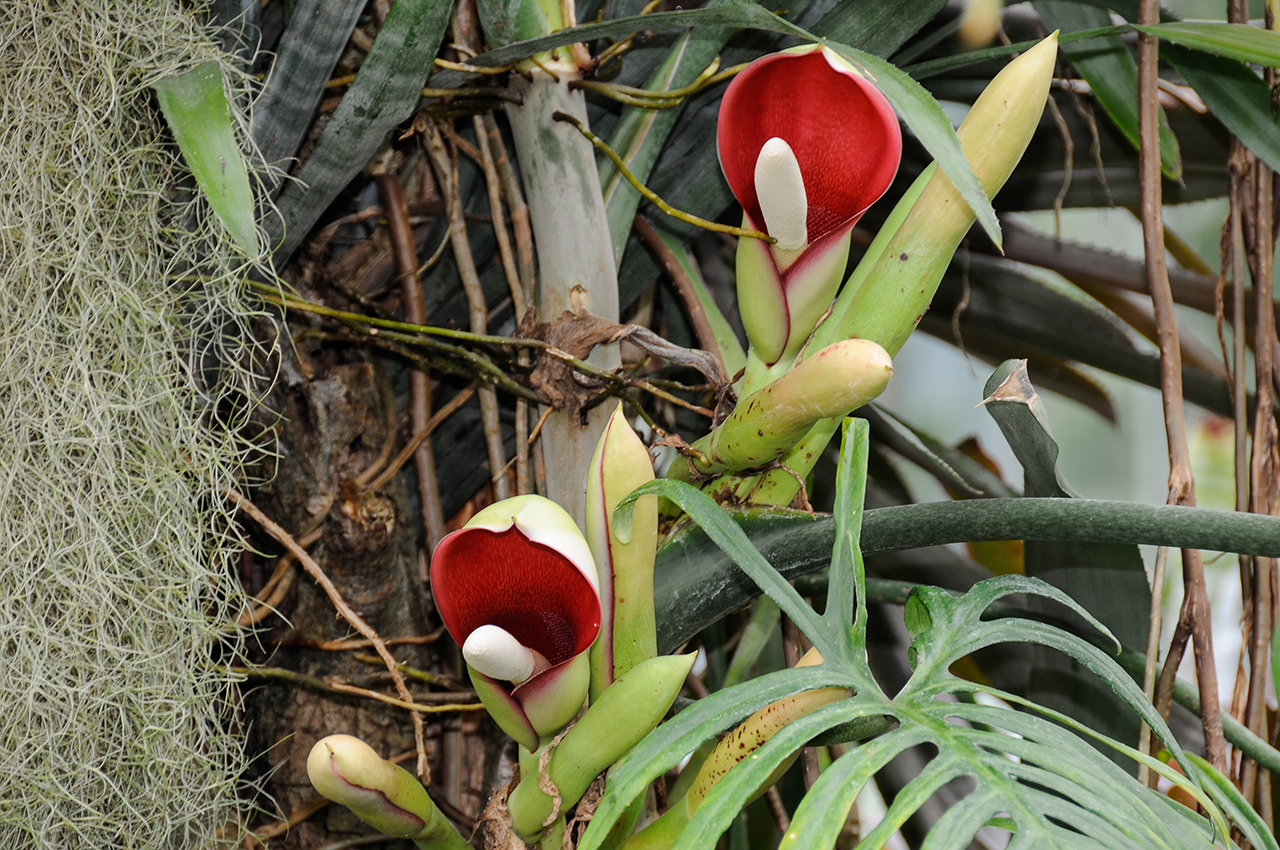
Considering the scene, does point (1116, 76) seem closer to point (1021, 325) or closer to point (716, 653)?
point (1021, 325)

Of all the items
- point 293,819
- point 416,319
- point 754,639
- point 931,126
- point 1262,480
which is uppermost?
point 931,126

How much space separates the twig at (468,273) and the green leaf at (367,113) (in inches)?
2.3

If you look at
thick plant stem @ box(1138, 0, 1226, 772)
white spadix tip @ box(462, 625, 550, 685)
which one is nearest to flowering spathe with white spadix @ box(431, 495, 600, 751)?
white spadix tip @ box(462, 625, 550, 685)

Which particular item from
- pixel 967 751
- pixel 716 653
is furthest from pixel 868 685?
pixel 716 653

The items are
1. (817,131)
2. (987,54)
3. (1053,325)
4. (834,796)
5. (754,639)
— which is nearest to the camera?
(834,796)

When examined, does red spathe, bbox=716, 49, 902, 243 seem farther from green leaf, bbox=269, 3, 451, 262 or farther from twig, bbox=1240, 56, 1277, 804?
twig, bbox=1240, 56, 1277, 804

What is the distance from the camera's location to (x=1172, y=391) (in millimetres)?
473

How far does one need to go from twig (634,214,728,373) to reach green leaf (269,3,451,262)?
6.4 inches

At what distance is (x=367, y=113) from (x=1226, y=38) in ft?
1.43

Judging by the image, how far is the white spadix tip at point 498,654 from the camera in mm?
312

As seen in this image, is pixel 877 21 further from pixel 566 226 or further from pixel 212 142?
pixel 212 142

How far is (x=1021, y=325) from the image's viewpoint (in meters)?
0.73

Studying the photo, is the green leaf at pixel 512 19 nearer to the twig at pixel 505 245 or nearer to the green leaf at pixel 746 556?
the twig at pixel 505 245

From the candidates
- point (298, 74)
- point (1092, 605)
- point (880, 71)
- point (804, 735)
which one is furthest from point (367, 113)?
point (1092, 605)
